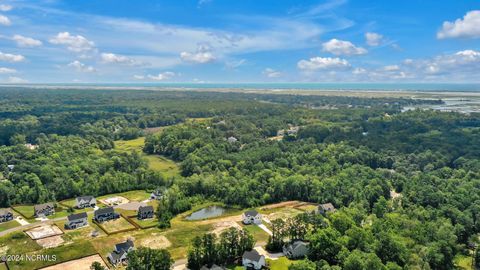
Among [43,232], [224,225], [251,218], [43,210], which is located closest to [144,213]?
[224,225]

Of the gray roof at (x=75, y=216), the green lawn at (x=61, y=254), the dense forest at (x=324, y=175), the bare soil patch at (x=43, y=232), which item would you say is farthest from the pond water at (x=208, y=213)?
the bare soil patch at (x=43, y=232)

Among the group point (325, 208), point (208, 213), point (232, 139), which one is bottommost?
point (208, 213)

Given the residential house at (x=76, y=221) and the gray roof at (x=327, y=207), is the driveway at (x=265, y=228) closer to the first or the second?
the gray roof at (x=327, y=207)

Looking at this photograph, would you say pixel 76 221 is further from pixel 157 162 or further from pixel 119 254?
pixel 157 162

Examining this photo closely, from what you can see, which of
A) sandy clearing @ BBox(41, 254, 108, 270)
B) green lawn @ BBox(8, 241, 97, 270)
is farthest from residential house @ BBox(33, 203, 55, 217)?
sandy clearing @ BBox(41, 254, 108, 270)

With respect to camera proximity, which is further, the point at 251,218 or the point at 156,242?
the point at 251,218

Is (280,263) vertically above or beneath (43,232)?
above

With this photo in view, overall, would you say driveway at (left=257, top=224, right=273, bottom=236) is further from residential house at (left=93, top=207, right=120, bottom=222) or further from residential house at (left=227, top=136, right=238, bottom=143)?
residential house at (left=227, top=136, right=238, bottom=143)
